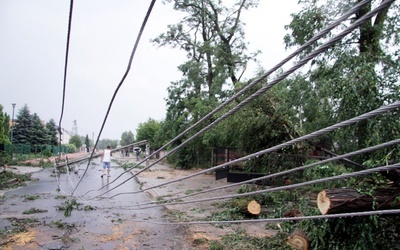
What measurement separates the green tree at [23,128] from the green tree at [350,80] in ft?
142

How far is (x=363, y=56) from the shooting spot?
7.11 m

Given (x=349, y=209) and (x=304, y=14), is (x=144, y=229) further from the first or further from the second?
(x=304, y=14)

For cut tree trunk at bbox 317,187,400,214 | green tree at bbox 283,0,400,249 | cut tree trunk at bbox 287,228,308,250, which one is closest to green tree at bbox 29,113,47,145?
green tree at bbox 283,0,400,249

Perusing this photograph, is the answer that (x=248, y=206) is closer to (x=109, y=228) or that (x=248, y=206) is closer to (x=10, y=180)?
(x=109, y=228)

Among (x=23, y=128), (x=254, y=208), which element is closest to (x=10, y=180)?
(x=254, y=208)

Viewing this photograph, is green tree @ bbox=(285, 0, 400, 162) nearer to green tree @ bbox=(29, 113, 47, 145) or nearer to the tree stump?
the tree stump

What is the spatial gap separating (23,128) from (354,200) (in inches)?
1873

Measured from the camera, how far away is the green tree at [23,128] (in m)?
42.1

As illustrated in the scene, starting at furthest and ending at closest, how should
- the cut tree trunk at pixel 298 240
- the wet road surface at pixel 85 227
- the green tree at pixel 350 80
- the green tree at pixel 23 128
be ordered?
the green tree at pixel 23 128 < the green tree at pixel 350 80 < the wet road surface at pixel 85 227 < the cut tree trunk at pixel 298 240

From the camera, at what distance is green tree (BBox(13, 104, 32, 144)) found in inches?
1656

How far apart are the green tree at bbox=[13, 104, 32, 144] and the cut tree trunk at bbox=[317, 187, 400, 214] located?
46.6 meters

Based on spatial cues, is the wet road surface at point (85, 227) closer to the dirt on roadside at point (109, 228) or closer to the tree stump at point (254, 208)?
the dirt on roadside at point (109, 228)

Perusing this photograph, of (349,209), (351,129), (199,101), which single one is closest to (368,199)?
(349,209)

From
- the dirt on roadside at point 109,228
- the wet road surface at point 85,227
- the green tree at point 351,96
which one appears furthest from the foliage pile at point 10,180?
the green tree at point 351,96
